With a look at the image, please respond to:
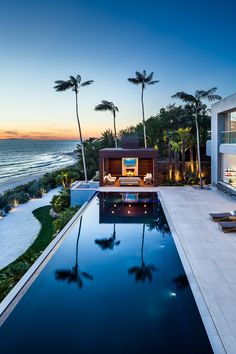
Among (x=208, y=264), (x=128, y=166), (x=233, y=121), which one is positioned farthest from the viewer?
(x=128, y=166)

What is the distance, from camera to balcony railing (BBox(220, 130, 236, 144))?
55.2ft

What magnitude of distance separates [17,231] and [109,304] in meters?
11.2

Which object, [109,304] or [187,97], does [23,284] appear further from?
[187,97]

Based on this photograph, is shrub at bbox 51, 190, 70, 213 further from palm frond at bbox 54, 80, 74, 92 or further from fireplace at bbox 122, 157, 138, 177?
palm frond at bbox 54, 80, 74, 92

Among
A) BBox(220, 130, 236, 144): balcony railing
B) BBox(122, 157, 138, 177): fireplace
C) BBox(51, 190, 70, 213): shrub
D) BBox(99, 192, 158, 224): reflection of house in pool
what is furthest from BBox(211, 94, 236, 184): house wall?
BBox(51, 190, 70, 213): shrub

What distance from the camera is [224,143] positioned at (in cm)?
1841

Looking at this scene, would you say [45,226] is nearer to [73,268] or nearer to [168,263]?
[73,268]

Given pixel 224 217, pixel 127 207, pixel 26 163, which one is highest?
pixel 26 163

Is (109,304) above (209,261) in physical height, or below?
Answer: below

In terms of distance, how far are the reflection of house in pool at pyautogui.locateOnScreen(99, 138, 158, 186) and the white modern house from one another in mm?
4160

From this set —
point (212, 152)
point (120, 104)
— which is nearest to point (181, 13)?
point (212, 152)

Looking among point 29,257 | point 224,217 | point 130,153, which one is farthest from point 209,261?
point 130,153

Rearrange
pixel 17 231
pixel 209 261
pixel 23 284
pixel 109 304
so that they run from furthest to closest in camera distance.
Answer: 1. pixel 17 231
2. pixel 209 261
3. pixel 23 284
4. pixel 109 304

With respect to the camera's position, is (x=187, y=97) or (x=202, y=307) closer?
(x=202, y=307)
